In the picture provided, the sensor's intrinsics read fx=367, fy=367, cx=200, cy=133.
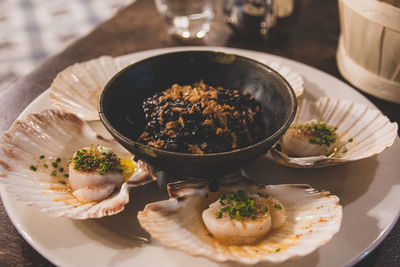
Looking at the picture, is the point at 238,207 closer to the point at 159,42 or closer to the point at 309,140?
the point at 309,140

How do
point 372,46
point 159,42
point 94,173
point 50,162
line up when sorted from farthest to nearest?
point 159,42
point 372,46
point 50,162
point 94,173

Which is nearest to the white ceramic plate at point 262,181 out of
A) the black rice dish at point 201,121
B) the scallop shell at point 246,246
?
the scallop shell at point 246,246

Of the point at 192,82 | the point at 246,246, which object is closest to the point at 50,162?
the point at 192,82

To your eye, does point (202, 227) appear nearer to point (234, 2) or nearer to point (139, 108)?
point (139, 108)

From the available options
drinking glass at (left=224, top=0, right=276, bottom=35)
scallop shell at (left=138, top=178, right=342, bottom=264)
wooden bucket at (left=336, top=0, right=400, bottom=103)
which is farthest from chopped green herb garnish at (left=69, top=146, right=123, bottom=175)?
drinking glass at (left=224, top=0, right=276, bottom=35)

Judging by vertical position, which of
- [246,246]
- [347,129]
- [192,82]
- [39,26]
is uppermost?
[192,82]

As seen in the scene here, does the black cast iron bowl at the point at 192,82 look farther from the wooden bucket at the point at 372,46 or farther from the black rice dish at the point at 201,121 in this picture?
the wooden bucket at the point at 372,46
